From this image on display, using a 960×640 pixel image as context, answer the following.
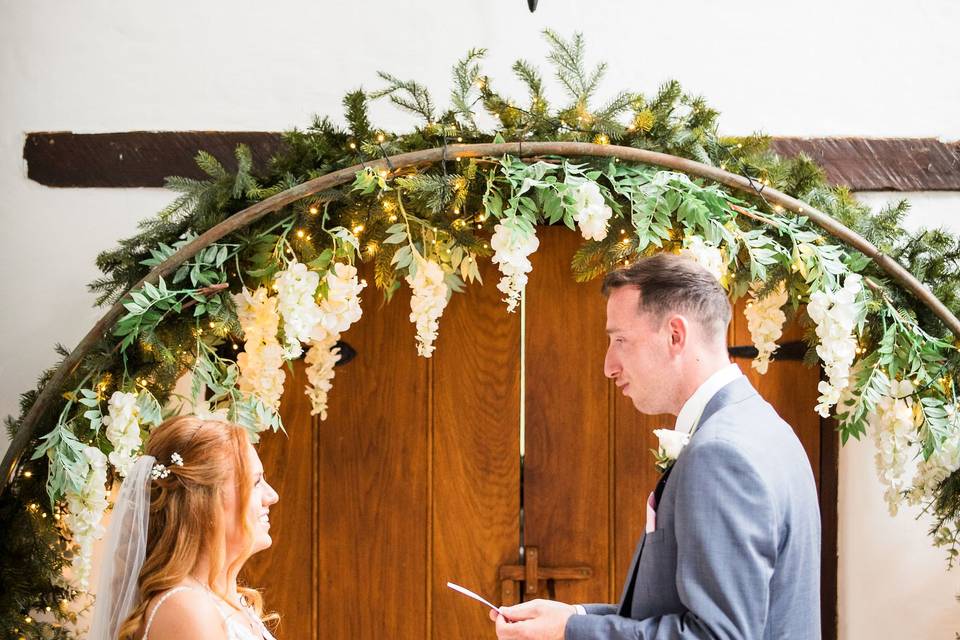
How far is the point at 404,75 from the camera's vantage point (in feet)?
9.95

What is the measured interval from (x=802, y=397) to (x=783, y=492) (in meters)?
1.40

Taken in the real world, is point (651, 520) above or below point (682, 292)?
below

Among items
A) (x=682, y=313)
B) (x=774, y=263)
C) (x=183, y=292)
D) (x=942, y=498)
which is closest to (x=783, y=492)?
(x=682, y=313)

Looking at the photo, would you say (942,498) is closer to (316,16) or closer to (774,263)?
(774,263)

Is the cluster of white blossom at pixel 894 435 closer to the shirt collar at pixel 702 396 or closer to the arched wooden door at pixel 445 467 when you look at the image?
the arched wooden door at pixel 445 467

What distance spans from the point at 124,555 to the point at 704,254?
60.8 inches

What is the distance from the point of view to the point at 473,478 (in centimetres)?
302

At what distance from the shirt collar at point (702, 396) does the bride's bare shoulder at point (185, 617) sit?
107cm

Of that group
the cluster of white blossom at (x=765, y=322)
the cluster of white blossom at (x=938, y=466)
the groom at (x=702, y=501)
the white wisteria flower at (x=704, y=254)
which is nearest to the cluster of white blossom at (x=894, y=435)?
the cluster of white blossom at (x=938, y=466)

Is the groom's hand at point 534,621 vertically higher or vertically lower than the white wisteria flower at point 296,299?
lower

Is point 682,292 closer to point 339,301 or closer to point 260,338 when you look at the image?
Result: point 339,301

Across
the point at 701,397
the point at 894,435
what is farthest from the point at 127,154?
the point at 894,435

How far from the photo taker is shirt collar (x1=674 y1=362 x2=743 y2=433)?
1.96 metres

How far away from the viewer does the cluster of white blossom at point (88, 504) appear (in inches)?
89.2
